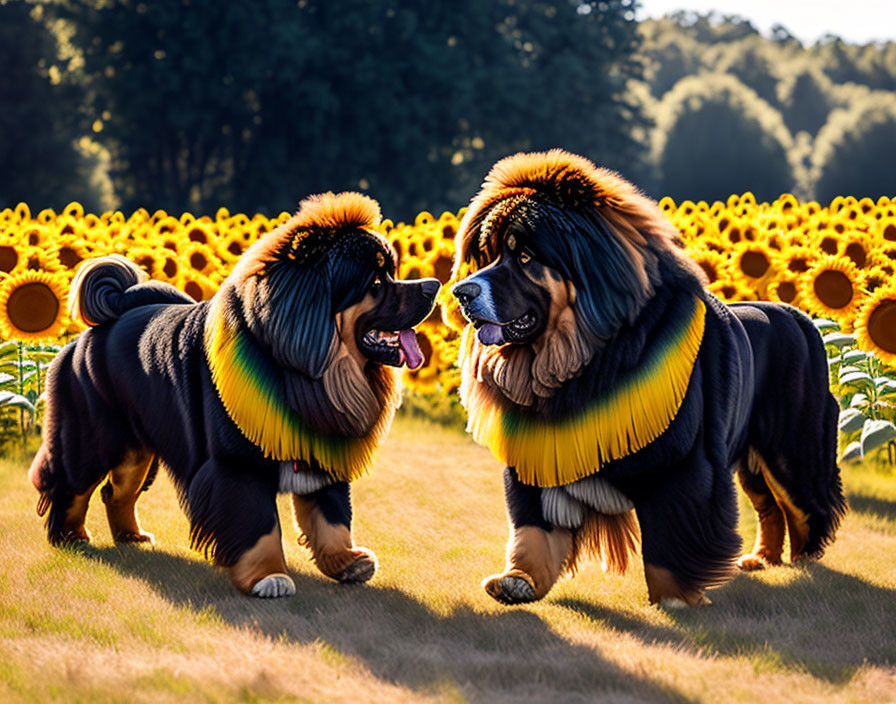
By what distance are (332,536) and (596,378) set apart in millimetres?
1439

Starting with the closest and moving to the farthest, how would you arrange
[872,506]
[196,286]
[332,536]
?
[332,536] < [872,506] < [196,286]

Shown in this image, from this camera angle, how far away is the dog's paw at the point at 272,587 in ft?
15.0

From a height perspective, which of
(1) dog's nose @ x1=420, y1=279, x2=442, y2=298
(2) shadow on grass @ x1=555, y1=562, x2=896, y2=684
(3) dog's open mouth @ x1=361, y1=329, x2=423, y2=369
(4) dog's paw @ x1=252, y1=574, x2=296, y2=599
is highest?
(1) dog's nose @ x1=420, y1=279, x2=442, y2=298

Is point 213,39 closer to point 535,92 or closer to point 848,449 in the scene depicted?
point 535,92

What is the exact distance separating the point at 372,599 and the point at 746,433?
6.03 feet

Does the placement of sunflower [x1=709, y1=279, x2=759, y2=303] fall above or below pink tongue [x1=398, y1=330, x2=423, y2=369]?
above

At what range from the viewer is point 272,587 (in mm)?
4582

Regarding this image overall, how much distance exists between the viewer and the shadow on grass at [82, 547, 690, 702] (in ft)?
11.7

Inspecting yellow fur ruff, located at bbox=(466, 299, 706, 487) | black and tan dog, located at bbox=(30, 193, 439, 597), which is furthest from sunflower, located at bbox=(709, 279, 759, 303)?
black and tan dog, located at bbox=(30, 193, 439, 597)

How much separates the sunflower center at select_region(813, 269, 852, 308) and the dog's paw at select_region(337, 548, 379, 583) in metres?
4.06

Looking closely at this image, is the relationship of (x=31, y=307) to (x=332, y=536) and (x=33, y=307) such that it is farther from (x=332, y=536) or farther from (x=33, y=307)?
(x=332, y=536)

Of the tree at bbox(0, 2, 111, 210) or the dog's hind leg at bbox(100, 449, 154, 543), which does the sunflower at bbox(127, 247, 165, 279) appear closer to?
the dog's hind leg at bbox(100, 449, 154, 543)

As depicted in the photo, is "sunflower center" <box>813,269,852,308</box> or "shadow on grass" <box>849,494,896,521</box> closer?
"shadow on grass" <box>849,494,896,521</box>

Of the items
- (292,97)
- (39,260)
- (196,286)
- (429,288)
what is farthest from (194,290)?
(292,97)
